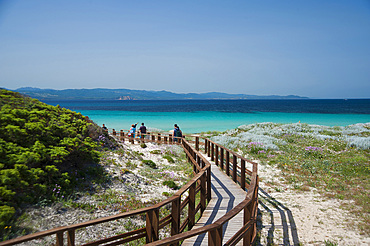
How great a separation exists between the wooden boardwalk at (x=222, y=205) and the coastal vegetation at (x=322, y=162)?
2626mm

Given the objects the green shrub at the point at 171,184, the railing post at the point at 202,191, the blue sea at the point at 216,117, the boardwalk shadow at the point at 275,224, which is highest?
the railing post at the point at 202,191

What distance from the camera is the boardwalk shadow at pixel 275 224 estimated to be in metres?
6.44

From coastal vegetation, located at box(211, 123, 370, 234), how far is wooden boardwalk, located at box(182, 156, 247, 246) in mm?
2626

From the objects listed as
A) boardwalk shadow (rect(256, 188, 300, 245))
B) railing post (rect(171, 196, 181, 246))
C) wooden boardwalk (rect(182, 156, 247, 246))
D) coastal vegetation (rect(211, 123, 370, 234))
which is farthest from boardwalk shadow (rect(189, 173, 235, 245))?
coastal vegetation (rect(211, 123, 370, 234))

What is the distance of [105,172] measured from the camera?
8.78 meters

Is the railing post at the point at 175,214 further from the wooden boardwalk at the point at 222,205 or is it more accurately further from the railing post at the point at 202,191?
the railing post at the point at 202,191

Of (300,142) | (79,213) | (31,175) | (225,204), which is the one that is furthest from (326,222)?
(300,142)

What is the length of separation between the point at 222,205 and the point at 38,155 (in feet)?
16.5

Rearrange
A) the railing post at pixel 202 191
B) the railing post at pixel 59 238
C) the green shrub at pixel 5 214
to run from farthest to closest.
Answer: the railing post at pixel 202 191 < the green shrub at pixel 5 214 < the railing post at pixel 59 238

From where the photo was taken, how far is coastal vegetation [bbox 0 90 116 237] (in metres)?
5.75

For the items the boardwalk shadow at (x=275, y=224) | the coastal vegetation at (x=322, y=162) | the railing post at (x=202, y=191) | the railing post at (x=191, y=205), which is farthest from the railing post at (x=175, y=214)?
the coastal vegetation at (x=322, y=162)

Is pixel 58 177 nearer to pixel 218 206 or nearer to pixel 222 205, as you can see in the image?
pixel 218 206

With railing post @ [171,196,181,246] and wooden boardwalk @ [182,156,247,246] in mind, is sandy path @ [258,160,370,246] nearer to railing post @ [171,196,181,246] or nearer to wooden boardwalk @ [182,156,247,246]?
wooden boardwalk @ [182,156,247,246]

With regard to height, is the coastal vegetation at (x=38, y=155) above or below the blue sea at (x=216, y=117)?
above
